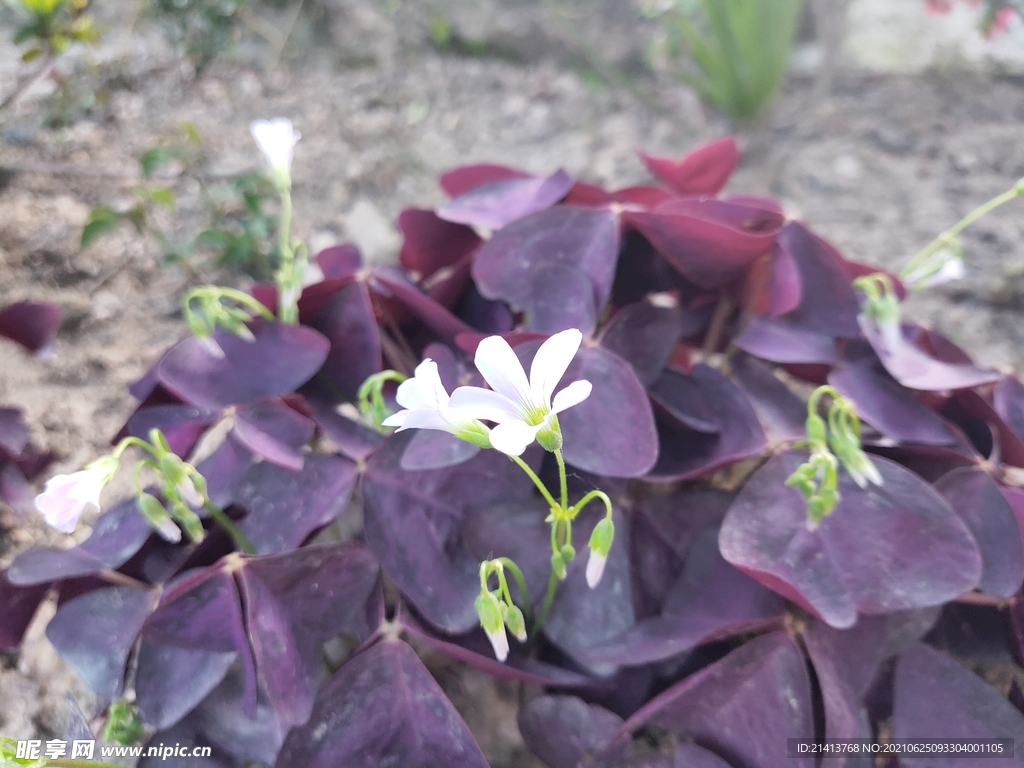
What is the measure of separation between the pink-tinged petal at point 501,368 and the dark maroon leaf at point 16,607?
1.87 feet

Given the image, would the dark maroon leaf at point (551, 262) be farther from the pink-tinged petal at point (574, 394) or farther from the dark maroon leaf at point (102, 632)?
the dark maroon leaf at point (102, 632)

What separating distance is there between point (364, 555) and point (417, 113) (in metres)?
1.57

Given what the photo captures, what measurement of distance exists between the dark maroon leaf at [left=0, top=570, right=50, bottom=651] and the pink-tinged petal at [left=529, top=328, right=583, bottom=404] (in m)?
0.60

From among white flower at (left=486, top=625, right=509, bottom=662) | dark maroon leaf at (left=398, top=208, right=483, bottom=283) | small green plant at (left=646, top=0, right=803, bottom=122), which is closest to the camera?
white flower at (left=486, top=625, right=509, bottom=662)

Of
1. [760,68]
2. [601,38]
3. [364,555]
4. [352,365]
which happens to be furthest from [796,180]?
[364,555]

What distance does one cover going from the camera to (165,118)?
65.1 inches

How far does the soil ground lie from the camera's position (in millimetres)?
1070

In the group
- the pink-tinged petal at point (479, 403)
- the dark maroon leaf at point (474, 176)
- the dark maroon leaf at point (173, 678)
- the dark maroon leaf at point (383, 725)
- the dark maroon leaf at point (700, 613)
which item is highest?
the pink-tinged petal at point (479, 403)

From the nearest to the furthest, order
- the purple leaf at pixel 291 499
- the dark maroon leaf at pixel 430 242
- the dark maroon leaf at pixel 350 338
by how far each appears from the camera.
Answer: the purple leaf at pixel 291 499 < the dark maroon leaf at pixel 350 338 < the dark maroon leaf at pixel 430 242

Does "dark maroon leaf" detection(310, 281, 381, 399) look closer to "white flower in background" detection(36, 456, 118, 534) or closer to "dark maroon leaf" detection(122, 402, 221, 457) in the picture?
"dark maroon leaf" detection(122, 402, 221, 457)

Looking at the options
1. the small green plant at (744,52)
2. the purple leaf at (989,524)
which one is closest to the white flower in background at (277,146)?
the purple leaf at (989,524)

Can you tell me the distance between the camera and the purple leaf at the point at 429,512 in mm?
615

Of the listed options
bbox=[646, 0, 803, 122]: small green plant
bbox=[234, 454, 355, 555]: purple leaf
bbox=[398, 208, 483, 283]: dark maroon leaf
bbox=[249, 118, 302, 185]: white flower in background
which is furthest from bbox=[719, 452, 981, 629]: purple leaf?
bbox=[646, 0, 803, 122]: small green plant

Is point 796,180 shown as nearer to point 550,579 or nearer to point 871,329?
point 871,329
